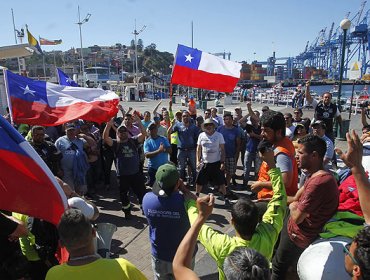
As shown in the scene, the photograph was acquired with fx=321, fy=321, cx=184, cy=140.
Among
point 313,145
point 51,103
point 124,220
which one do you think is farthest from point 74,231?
point 51,103

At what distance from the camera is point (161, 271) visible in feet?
10.6

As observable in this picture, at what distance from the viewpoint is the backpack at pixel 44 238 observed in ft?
9.78

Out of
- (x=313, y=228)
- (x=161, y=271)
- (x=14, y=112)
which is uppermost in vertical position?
(x=14, y=112)

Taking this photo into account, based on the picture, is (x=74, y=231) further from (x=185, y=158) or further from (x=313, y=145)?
(x=185, y=158)

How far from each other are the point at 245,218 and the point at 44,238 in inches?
75.5

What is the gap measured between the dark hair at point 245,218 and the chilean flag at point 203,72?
592 cm

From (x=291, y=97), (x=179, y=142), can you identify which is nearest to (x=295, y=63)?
(x=291, y=97)

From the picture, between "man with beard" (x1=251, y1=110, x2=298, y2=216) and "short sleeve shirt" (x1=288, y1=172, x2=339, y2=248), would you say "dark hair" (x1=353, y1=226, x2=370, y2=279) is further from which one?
"man with beard" (x1=251, y1=110, x2=298, y2=216)

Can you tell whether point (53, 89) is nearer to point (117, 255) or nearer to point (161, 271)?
point (117, 255)

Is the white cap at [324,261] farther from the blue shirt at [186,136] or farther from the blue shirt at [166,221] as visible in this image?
the blue shirt at [186,136]

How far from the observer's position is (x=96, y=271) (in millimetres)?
1866

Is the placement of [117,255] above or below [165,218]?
below

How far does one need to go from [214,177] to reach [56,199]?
3999 mm

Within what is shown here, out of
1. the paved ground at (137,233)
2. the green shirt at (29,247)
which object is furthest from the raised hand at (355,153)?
the green shirt at (29,247)
